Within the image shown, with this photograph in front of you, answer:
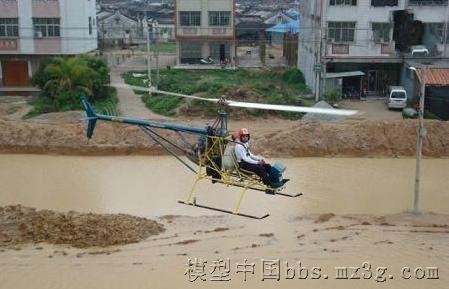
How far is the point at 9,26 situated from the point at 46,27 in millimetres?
1893

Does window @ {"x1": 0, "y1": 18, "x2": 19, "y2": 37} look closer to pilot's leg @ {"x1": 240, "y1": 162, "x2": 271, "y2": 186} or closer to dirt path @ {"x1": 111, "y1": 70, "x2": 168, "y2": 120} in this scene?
dirt path @ {"x1": 111, "y1": 70, "x2": 168, "y2": 120}

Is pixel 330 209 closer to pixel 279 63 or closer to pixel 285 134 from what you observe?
pixel 285 134

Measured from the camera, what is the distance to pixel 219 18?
134ft

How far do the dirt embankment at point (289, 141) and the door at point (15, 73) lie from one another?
11.2m

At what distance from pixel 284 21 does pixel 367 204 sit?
46.5m

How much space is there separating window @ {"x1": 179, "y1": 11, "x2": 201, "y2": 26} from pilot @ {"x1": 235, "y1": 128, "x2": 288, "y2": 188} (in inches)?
1157

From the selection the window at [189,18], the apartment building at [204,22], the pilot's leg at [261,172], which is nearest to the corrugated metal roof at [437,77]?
the apartment building at [204,22]

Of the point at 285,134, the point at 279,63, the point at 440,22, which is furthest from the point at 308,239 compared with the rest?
the point at 279,63

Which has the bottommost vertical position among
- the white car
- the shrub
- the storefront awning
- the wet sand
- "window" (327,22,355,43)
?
the wet sand

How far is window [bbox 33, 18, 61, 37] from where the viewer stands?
1286 inches

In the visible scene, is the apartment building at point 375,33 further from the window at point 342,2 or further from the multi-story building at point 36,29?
the multi-story building at point 36,29

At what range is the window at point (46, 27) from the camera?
107ft

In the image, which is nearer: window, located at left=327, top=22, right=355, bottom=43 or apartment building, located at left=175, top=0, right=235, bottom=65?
window, located at left=327, top=22, right=355, bottom=43

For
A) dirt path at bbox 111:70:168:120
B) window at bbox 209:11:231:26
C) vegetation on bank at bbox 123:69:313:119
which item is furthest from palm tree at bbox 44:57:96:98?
window at bbox 209:11:231:26
